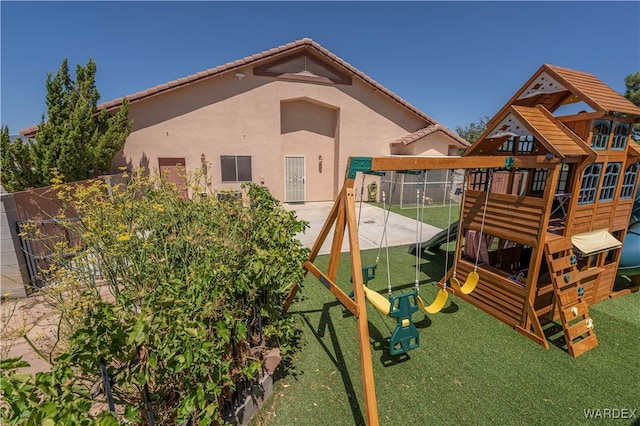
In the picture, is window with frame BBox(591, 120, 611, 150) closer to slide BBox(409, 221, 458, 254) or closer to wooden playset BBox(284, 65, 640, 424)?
wooden playset BBox(284, 65, 640, 424)

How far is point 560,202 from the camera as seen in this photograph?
5.06 meters

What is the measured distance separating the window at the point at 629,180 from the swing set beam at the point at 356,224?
2661 mm

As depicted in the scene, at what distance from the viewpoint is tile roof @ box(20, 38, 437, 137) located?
37.0 feet

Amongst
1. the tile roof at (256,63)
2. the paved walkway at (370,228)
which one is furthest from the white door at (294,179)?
the tile roof at (256,63)

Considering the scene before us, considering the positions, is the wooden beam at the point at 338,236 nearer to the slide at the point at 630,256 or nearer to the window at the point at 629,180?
the window at the point at 629,180

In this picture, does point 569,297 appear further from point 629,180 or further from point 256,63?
point 256,63

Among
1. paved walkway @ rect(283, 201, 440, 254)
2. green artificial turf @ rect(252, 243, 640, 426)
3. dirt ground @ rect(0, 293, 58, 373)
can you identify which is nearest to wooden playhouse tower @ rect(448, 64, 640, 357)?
green artificial turf @ rect(252, 243, 640, 426)

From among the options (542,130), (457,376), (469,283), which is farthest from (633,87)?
(457,376)

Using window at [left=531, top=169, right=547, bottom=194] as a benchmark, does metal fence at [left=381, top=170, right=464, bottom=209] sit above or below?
below

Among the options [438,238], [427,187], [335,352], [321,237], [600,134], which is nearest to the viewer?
[321,237]

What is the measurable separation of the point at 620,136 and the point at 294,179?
12377 mm

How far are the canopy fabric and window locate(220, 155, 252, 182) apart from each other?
480 inches

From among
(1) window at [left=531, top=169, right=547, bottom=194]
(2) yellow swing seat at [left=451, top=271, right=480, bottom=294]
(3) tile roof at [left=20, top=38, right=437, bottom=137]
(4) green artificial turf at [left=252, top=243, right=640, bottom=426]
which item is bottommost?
(4) green artificial turf at [left=252, top=243, right=640, bottom=426]

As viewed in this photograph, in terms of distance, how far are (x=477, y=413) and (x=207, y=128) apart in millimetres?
13291
